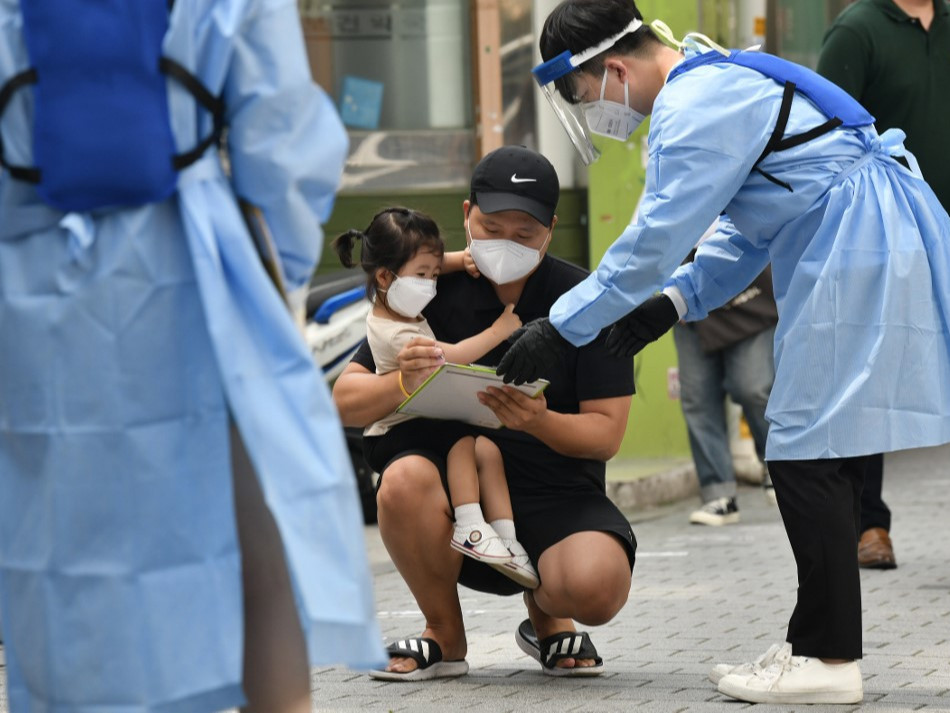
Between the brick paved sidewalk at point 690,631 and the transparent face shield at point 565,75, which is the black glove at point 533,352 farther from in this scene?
the brick paved sidewalk at point 690,631

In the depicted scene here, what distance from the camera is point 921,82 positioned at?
615 cm

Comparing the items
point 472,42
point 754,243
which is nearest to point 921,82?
point 754,243

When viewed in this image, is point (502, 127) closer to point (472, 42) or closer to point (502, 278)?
point (472, 42)

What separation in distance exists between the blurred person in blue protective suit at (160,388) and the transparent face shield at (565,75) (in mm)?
1589

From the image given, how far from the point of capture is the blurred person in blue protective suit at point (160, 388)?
106 inches

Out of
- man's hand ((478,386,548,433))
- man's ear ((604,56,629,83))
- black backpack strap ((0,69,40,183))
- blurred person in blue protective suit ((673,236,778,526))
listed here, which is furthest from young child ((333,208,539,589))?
blurred person in blue protective suit ((673,236,778,526))

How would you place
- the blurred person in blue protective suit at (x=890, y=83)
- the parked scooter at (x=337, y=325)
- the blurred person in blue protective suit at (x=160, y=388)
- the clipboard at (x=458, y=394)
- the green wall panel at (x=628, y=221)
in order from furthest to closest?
the green wall panel at (x=628, y=221) → the parked scooter at (x=337, y=325) → the blurred person in blue protective suit at (x=890, y=83) → the clipboard at (x=458, y=394) → the blurred person in blue protective suit at (x=160, y=388)

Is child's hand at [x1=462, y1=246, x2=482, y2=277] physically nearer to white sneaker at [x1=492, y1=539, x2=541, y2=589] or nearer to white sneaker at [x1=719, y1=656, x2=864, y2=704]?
white sneaker at [x1=492, y1=539, x2=541, y2=589]

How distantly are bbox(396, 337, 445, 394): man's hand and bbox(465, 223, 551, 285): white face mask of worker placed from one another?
0.25 metres

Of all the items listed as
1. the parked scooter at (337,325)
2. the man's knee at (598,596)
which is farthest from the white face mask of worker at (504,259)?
the parked scooter at (337,325)

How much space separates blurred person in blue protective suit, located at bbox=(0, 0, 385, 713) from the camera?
8.84 ft

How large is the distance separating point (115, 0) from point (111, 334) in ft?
1.69

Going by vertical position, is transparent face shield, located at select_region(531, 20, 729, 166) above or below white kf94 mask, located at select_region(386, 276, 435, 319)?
above

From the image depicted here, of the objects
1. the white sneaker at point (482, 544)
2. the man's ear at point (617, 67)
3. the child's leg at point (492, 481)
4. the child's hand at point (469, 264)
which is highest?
the man's ear at point (617, 67)
